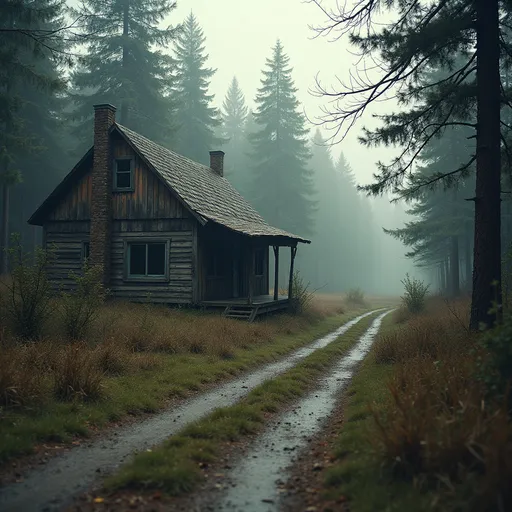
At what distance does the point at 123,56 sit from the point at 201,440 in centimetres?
3509

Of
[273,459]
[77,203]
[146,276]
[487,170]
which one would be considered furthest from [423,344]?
[77,203]

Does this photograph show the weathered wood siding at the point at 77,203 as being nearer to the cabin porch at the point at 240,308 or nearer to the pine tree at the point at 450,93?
the cabin porch at the point at 240,308

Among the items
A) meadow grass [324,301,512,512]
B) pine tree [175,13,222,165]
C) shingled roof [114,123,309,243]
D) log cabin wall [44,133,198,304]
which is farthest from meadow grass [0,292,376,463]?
pine tree [175,13,222,165]

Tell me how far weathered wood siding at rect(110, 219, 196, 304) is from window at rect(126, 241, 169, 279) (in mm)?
324

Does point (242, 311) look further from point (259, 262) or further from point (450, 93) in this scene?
point (450, 93)

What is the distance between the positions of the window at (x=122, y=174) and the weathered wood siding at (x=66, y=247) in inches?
101

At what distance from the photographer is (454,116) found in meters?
12.1

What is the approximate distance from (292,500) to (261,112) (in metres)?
48.2

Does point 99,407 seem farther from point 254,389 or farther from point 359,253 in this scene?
point 359,253

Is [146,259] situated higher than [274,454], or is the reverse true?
[146,259]

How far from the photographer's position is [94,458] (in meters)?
5.65

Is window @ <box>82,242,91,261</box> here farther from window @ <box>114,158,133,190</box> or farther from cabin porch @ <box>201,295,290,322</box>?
cabin porch @ <box>201,295,290,322</box>

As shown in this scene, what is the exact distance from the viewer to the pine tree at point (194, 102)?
1828 inches

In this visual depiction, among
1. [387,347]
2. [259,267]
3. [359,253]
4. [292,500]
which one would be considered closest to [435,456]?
[292,500]
